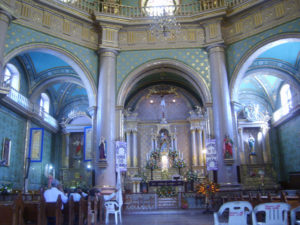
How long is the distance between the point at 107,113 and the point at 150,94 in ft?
23.6

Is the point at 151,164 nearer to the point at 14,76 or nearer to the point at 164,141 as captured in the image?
the point at 164,141

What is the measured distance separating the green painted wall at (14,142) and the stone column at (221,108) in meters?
10.4

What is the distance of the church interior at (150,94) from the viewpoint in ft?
46.3

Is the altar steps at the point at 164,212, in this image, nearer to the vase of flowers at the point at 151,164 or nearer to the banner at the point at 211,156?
the banner at the point at 211,156

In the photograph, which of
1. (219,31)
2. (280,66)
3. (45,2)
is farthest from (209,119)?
(45,2)

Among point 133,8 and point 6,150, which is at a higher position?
point 133,8

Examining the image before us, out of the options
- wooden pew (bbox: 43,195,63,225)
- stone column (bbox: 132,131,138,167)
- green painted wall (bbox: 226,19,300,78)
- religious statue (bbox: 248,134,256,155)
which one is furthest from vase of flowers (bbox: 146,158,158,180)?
wooden pew (bbox: 43,195,63,225)

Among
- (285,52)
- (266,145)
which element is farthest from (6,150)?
(266,145)

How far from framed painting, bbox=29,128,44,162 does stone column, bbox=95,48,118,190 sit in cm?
400

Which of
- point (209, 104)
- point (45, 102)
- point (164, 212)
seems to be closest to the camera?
point (164, 212)

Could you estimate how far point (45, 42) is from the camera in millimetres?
14688

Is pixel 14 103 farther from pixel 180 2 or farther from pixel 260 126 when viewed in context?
pixel 260 126

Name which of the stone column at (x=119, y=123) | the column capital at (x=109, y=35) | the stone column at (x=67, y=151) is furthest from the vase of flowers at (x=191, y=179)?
the column capital at (x=109, y=35)

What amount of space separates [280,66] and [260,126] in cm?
495
